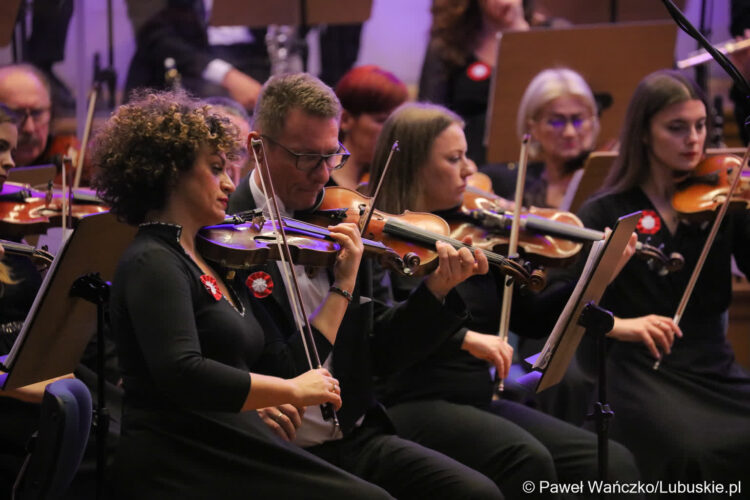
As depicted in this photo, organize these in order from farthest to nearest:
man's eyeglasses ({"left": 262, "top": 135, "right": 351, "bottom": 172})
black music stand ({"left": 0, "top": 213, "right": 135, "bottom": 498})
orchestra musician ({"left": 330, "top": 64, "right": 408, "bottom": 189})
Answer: orchestra musician ({"left": 330, "top": 64, "right": 408, "bottom": 189})
man's eyeglasses ({"left": 262, "top": 135, "right": 351, "bottom": 172})
black music stand ({"left": 0, "top": 213, "right": 135, "bottom": 498})

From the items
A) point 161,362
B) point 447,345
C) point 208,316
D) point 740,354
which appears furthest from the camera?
point 740,354

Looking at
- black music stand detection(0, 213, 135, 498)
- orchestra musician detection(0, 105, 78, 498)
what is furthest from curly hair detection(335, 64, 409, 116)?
black music stand detection(0, 213, 135, 498)

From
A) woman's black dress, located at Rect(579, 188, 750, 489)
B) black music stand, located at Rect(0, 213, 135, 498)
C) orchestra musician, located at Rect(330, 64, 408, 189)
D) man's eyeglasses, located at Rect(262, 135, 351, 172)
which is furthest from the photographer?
orchestra musician, located at Rect(330, 64, 408, 189)

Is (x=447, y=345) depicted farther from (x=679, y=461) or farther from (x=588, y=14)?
(x=588, y=14)

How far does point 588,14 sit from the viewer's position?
3973 mm

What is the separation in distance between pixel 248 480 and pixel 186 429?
0.14 metres

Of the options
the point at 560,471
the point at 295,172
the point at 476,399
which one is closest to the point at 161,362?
the point at 295,172

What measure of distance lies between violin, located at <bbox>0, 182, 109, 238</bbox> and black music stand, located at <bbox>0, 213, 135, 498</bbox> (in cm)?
44

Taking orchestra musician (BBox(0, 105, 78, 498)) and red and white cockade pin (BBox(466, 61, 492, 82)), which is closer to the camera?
orchestra musician (BBox(0, 105, 78, 498))

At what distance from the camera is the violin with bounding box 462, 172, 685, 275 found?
243 centimetres

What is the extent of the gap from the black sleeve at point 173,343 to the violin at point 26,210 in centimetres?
80

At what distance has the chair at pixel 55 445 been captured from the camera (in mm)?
1544

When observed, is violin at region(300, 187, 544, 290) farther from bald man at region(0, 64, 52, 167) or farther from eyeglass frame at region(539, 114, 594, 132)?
eyeglass frame at region(539, 114, 594, 132)

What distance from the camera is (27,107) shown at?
2.77 m
